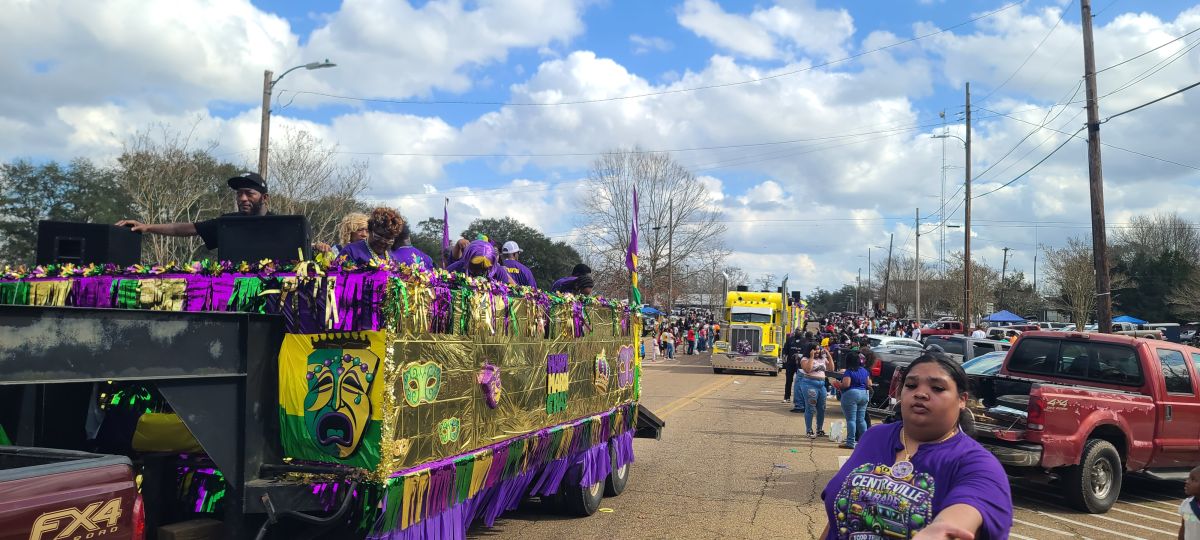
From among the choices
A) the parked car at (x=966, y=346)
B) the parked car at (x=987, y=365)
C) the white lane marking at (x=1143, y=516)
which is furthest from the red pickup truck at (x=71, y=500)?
the parked car at (x=966, y=346)

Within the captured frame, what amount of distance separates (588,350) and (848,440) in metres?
7.32

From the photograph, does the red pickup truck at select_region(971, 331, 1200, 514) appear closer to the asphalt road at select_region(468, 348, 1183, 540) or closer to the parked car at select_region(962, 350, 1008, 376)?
the asphalt road at select_region(468, 348, 1183, 540)

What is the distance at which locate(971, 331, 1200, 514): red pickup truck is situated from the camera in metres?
8.64

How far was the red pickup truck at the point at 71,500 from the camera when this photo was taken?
2.54 meters

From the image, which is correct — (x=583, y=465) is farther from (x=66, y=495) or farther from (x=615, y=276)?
(x=615, y=276)

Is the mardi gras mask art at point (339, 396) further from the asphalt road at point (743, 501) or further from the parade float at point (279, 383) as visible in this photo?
the asphalt road at point (743, 501)

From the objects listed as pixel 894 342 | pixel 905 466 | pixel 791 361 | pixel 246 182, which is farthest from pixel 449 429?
pixel 894 342

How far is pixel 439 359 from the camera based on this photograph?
14.9ft

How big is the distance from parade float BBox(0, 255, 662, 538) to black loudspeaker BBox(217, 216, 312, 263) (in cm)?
15

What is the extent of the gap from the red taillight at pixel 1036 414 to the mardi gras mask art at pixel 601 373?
4.32 m

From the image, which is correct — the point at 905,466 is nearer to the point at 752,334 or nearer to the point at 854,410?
the point at 854,410

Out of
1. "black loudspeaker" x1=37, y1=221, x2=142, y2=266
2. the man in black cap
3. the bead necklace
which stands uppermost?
the man in black cap

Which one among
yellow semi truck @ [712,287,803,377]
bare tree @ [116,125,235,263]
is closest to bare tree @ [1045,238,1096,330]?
yellow semi truck @ [712,287,803,377]

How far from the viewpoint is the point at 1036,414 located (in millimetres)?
8594
